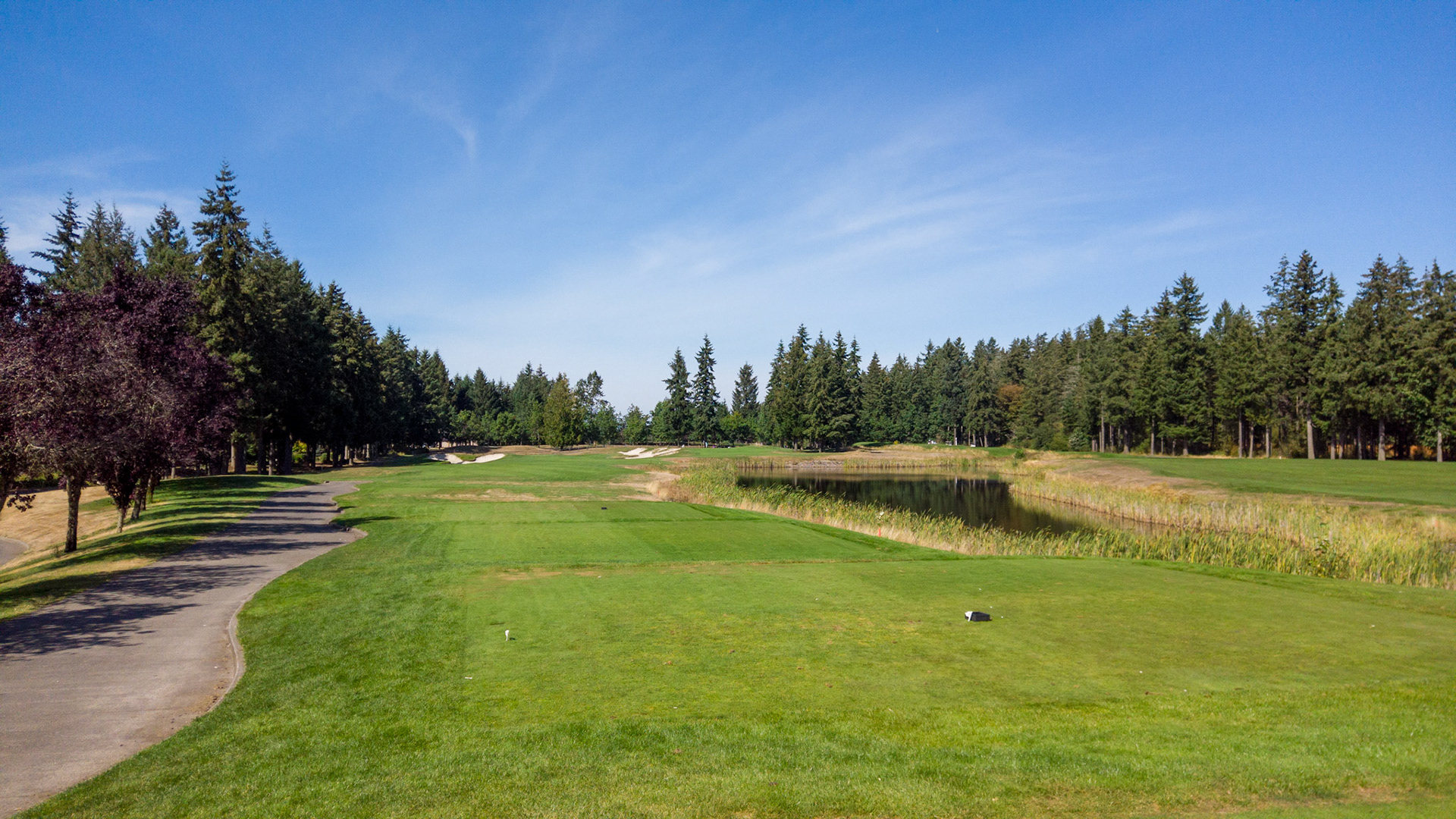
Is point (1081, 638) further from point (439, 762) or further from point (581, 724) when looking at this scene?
point (439, 762)

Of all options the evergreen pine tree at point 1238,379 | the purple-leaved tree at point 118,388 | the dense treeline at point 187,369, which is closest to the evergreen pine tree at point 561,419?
the dense treeline at point 187,369

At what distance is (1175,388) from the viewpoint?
7400 centimetres

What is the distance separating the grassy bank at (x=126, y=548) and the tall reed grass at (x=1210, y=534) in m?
19.9

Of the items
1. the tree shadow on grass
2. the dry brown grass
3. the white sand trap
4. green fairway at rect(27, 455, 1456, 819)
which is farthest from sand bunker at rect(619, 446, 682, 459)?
green fairway at rect(27, 455, 1456, 819)

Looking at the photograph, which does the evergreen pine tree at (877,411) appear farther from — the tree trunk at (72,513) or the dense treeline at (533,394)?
the tree trunk at (72,513)

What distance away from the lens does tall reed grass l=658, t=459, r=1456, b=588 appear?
19141 millimetres

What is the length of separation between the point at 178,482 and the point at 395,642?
37989 millimetres

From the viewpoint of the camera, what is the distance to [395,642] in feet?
Answer: 33.2

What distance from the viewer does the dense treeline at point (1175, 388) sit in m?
57.8

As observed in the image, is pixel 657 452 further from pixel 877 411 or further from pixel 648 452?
pixel 877 411

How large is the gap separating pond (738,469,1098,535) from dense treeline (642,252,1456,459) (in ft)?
79.8

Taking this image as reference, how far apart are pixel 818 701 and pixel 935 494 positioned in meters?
48.7

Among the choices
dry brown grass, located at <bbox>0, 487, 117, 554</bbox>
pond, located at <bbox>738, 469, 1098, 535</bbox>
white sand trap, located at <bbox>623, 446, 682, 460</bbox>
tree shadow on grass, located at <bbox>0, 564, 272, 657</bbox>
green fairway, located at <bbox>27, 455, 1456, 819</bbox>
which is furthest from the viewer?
white sand trap, located at <bbox>623, 446, 682, 460</bbox>

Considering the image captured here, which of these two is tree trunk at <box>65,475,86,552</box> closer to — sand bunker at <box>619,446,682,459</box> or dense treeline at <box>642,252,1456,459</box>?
sand bunker at <box>619,446,682,459</box>
